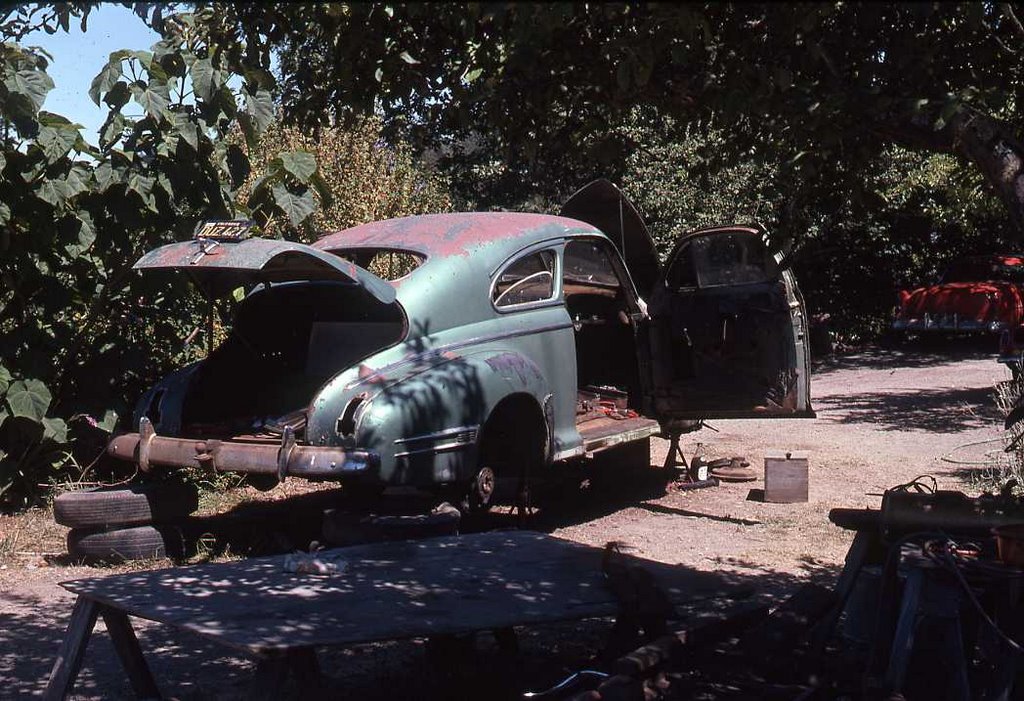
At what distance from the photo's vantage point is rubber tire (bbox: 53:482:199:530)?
746 cm

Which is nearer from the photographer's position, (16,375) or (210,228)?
(210,228)

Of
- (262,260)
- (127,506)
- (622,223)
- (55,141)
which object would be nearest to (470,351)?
(262,260)

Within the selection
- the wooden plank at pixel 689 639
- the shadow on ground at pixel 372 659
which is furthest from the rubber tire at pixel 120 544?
the wooden plank at pixel 689 639

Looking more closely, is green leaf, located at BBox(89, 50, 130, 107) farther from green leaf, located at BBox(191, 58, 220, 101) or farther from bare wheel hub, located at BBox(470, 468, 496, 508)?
bare wheel hub, located at BBox(470, 468, 496, 508)

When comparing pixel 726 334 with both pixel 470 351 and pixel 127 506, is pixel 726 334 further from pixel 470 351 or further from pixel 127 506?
pixel 127 506

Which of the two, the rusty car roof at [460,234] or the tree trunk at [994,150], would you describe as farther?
the rusty car roof at [460,234]

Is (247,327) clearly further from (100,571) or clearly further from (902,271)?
(902,271)

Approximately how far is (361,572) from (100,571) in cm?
298

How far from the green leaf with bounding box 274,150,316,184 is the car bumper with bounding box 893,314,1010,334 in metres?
12.9

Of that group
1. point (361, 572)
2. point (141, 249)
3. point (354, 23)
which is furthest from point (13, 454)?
point (354, 23)

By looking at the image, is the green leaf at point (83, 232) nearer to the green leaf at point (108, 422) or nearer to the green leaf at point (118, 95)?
the green leaf at point (118, 95)

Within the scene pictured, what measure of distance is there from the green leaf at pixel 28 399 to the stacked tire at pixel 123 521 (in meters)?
0.92

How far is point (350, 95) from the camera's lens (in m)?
5.19

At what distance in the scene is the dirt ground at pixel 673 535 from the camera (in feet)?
18.0
